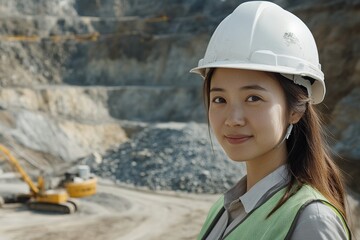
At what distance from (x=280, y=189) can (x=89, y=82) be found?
27.0m

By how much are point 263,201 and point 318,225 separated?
27cm

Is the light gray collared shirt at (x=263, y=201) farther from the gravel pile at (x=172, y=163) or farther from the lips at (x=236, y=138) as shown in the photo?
the gravel pile at (x=172, y=163)

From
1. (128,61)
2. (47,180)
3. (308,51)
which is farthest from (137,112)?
(308,51)

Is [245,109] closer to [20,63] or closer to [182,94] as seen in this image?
[182,94]

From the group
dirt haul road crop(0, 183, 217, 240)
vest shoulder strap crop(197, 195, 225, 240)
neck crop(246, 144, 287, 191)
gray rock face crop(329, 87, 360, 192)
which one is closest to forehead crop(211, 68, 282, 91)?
neck crop(246, 144, 287, 191)

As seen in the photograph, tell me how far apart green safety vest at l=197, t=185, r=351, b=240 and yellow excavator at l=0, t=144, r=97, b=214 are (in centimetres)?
1114

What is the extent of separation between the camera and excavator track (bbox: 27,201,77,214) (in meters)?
12.0

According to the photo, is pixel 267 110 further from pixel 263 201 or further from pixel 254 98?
pixel 263 201

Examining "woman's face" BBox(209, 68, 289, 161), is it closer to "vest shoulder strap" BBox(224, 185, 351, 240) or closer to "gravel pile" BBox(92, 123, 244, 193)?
"vest shoulder strap" BBox(224, 185, 351, 240)

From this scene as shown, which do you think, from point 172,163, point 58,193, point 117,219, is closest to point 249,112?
point 117,219

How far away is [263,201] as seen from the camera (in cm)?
156

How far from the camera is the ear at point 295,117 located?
66.5 inches

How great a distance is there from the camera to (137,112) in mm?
24812

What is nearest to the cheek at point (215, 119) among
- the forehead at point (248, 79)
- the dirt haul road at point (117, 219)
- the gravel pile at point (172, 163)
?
the forehead at point (248, 79)
